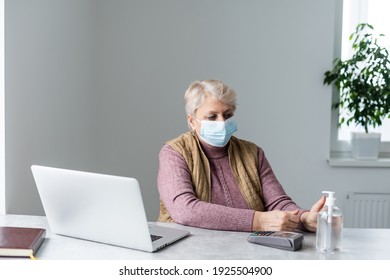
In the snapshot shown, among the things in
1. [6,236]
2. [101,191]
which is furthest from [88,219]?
[6,236]

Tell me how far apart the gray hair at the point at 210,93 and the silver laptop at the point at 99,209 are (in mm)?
607

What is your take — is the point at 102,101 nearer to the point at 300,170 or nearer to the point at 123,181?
the point at 300,170

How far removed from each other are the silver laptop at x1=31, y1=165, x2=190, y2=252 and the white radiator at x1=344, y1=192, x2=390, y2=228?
6.87 ft

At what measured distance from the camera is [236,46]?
364cm

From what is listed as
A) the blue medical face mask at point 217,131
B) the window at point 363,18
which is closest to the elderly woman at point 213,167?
the blue medical face mask at point 217,131

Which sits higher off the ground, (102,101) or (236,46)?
(236,46)

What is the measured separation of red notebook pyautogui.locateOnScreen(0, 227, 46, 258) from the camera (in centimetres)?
163

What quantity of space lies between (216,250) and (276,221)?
301mm

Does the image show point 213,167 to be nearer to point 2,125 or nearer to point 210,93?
point 210,93

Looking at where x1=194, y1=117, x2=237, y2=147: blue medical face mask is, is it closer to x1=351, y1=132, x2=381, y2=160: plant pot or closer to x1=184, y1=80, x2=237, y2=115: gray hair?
x1=184, y1=80, x2=237, y2=115: gray hair

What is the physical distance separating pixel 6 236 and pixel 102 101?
1983mm

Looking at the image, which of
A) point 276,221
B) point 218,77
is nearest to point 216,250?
point 276,221

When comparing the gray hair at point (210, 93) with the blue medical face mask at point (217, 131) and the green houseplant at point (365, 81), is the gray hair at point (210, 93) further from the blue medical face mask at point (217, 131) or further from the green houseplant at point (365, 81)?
the green houseplant at point (365, 81)

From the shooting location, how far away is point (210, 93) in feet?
7.53
